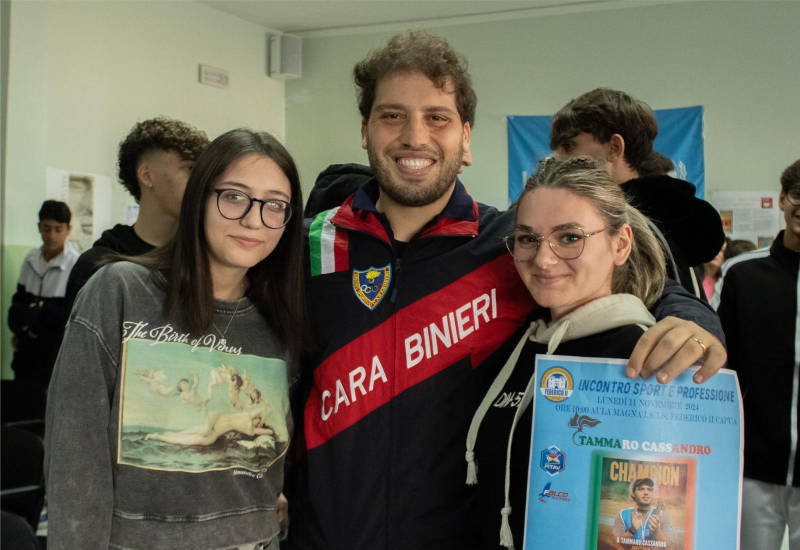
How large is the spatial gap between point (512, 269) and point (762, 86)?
5.94 metres

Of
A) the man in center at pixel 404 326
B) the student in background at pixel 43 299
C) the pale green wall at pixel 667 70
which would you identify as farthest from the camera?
the pale green wall at pixel 667 70

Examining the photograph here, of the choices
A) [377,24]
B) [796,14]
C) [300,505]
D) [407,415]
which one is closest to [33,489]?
[300,505]

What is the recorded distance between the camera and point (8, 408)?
159 inches

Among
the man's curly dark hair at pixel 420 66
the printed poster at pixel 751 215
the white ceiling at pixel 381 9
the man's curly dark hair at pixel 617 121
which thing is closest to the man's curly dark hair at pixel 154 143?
the man's curly dark hair at pixel 420 66

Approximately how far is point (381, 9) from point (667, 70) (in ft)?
9.46

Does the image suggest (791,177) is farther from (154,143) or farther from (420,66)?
(154,143)

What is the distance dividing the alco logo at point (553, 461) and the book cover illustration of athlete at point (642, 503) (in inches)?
2.4

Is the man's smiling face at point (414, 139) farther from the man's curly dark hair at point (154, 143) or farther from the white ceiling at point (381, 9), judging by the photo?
the white ceiling at point (381, 9)

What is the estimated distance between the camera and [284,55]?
8273 mm

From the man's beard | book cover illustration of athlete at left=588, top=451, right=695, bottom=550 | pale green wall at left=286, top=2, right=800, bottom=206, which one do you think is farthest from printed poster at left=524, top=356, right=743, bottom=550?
pale green wall at left=286, top=2, right=800, bottom=206

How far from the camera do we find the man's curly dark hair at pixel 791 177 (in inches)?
→ 106

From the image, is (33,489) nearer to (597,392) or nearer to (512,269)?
(512,269)

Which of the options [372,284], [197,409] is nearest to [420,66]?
[372,284]

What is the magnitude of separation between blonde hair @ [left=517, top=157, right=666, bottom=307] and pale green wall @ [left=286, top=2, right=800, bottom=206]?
5765mm
